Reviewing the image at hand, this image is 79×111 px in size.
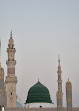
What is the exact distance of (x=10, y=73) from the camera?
55812 millimetres

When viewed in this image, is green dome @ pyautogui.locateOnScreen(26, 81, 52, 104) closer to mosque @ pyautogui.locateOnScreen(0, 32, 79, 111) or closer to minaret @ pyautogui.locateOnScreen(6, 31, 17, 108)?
mosque @ pyautogui.locateOnScreen(0, 32, 79, 111)

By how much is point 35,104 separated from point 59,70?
7.65 metres

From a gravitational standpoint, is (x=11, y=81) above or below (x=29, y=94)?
above

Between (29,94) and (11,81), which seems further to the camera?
(29,94)

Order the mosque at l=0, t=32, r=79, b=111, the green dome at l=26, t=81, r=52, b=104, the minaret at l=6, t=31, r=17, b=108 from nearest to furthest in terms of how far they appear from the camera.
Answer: the mosque at l=0, t=32, r=79, b=111 → the minaret at l=6, t=31, r=17, b=108 → the green dome at l=26, t=81, r=52, b=104

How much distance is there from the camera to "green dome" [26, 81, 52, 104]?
58656 mm

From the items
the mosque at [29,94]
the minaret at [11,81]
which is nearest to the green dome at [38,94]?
the mosque at [29,94]

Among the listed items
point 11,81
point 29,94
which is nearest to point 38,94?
point 29,94

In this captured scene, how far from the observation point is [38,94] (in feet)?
193

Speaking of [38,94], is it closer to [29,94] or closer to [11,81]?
[29,94]

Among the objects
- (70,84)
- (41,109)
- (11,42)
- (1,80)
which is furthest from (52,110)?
(1,80)

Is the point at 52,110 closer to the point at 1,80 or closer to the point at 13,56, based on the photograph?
the point at 13,56

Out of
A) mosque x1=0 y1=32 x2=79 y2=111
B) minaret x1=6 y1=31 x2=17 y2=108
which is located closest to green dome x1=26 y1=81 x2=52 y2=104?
mosque x1=0 y1=32 x2=79 y2=111

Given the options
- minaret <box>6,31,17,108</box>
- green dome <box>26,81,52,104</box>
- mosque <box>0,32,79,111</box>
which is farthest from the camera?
green dome <box>26,81,52,104</box>
